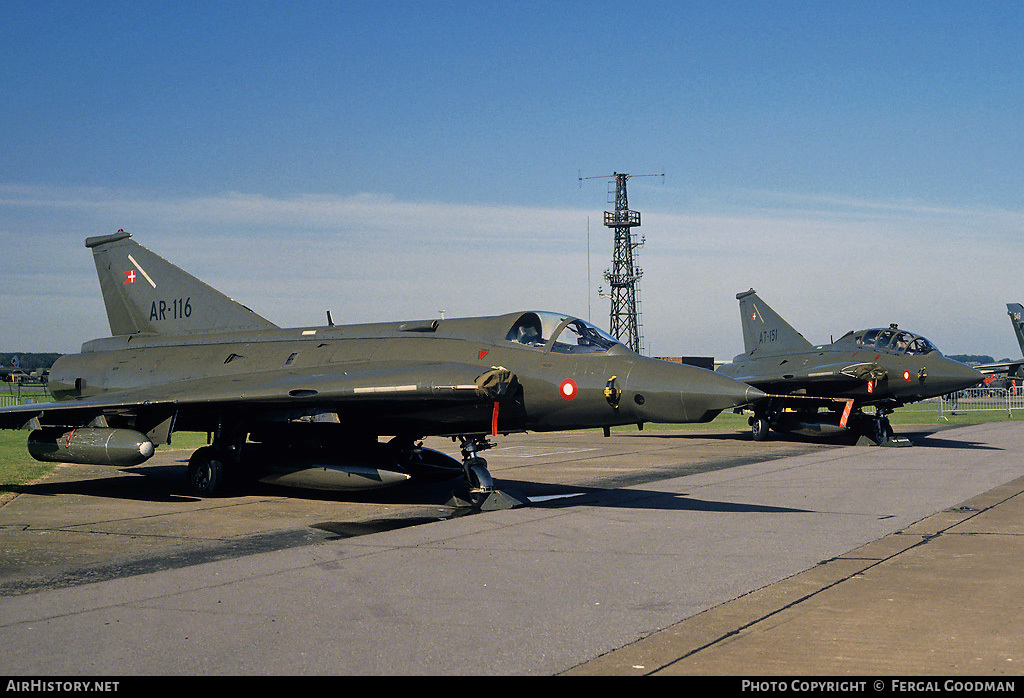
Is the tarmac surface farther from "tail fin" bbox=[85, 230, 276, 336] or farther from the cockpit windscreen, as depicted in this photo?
the cockpit windscreen

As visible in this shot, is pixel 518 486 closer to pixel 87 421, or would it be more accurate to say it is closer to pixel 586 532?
pixel 586 532

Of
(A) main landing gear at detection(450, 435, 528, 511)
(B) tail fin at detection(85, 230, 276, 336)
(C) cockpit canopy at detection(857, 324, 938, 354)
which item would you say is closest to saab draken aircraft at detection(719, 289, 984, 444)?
(C) cockpit canopy at detection(857, 324, 938, 354)

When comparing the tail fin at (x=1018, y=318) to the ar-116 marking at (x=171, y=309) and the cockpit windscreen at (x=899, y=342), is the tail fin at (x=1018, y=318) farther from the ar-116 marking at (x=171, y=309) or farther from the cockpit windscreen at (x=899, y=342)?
the ar-116 marking at (x=171, y=309)

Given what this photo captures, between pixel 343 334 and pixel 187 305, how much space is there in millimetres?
4634

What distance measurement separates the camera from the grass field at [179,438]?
54.2ft

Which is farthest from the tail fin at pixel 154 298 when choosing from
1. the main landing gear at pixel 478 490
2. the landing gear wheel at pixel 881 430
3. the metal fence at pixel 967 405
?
the metal fence at pixel 967 405

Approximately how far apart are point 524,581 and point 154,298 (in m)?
13.0

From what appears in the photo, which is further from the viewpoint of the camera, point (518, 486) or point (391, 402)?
point (518, 486)

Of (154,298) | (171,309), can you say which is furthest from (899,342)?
(154,298)

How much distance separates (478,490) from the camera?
41.5 feet

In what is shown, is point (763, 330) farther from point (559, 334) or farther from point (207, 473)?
point (207, 473)

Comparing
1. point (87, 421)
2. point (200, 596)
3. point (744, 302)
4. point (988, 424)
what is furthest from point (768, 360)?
point (200, 596)

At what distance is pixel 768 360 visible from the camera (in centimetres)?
3008

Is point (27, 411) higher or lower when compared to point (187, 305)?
lower
